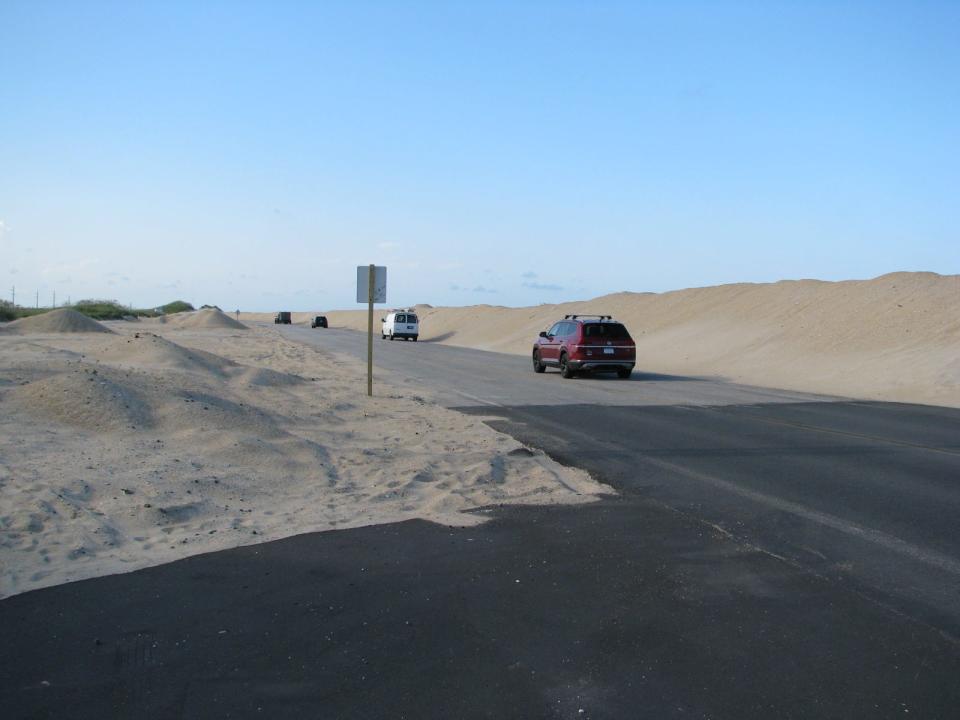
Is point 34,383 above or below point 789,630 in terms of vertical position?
above

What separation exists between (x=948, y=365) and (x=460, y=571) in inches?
916

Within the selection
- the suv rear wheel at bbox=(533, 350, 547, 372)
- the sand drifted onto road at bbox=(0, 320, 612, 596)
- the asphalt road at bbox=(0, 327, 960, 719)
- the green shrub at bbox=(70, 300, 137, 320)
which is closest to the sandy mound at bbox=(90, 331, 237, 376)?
the sand drifted onto road at bbox=(0, 320, 612, 596)

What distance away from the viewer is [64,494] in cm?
775

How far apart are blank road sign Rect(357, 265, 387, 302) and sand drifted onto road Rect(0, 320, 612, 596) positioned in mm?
2840

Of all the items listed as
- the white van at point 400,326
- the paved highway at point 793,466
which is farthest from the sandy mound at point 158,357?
the white van at point 400,326

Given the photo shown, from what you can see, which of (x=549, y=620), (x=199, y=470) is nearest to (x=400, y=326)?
(x=199, y=470)

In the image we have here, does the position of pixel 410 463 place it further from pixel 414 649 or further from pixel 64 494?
pixel 414 649

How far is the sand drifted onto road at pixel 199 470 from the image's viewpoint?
6.98 meters

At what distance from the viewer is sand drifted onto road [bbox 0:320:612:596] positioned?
22.9 ft

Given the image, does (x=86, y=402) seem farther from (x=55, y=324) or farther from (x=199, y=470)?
(x=55, y=324)

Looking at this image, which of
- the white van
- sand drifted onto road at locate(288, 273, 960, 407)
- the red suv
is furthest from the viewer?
the white van

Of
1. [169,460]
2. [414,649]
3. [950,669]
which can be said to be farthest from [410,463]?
[950,669]

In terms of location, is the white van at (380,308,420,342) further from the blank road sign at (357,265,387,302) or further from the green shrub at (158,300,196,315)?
the green shrub at (158,300,196,315)

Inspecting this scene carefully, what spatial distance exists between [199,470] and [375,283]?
8.48 meters
